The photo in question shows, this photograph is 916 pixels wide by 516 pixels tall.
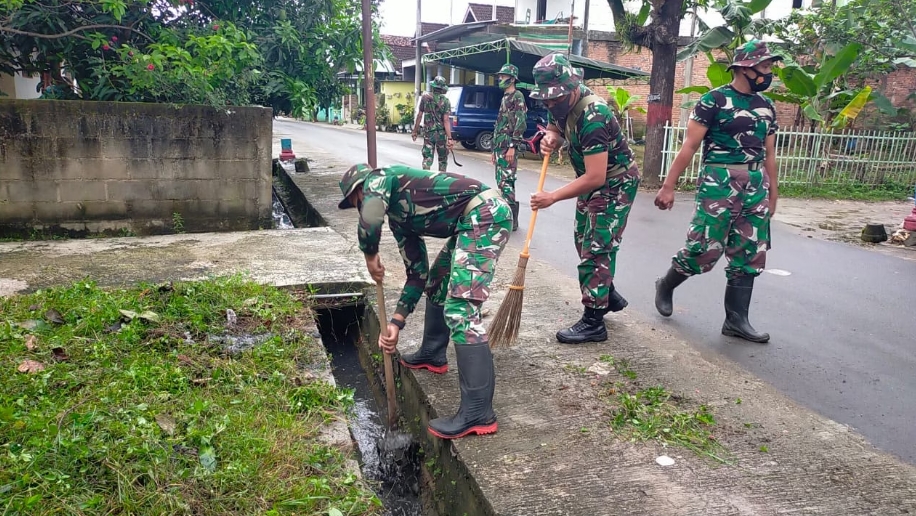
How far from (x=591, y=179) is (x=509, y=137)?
4341 mm

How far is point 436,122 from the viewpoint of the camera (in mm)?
9508

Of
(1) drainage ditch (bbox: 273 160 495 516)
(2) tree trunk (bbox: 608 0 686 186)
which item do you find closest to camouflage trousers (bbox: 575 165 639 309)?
(1) drainage ditch (bbox: 273 160 495 516)

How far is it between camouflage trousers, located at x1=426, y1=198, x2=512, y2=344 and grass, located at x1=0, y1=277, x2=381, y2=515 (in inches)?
30.8

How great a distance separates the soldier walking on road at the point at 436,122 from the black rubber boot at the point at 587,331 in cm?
585

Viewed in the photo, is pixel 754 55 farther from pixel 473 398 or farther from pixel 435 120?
pixel 435 120

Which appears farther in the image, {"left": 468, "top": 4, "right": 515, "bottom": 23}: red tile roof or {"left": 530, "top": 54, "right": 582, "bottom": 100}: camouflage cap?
{"left": 468, "top": 4, "right": 515, "bottom": 23}: red tile roof

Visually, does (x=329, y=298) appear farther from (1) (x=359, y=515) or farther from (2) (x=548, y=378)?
(1) (x=359, y=515)

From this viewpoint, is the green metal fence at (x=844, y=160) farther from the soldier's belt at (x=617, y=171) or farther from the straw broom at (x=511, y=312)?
the straw broom at (x=511, y=312)

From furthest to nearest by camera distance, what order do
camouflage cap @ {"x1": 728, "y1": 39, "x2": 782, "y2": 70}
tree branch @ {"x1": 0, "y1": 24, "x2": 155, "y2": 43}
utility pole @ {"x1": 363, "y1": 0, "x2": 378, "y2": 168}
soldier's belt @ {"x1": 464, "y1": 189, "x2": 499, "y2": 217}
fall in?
utility pole @ {"x1": 363, "y1": 0, "x2": 378, "y2": 168}
tree branch @ {"x1": 0, "y1": 24, "x2": 155, "y2": 43}
camouflage cap @ {"x1": 728, "y1": 39, "x2": 782, "y2": 70}
soldier's belt @ {"x1": 464, "y1": 189, "x2": 499, "y2": 217}

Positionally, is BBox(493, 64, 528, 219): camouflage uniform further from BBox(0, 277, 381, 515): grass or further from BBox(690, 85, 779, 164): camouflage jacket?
BBox(0, 277, 381, 515): grass

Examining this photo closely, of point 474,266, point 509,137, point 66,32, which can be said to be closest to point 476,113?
point 509,137

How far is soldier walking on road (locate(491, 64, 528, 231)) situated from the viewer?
7.60 m

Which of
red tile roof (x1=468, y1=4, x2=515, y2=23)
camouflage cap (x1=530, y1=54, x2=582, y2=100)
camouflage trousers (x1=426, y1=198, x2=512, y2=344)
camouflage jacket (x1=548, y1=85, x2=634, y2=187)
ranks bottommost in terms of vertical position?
camouflage trousers (x1=426, y1=198, x2=512, y2=344)

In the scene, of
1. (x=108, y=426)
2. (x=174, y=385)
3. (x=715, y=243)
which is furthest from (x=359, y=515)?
(x=715, y=243)
